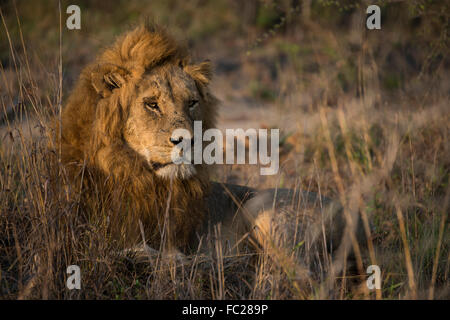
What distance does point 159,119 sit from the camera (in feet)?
11.0

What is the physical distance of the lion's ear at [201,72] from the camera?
12.1 ft

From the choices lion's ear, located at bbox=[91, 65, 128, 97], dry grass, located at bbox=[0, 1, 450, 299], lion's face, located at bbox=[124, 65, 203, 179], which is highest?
lion's ear, located at bbox=[91, 65, 128, 97]

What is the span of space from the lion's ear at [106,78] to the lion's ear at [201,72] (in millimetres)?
487

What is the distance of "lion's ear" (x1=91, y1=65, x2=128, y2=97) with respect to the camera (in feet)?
11.2

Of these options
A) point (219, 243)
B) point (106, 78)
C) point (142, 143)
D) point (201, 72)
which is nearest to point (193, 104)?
point (201, 72)

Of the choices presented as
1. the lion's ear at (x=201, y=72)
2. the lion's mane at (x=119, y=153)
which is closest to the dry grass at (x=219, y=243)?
the lion's mane at (x=119, y=153)

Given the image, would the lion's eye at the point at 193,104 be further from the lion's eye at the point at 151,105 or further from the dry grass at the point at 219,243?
the dry grass at the point at 219,243

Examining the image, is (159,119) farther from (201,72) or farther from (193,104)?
(201,72)

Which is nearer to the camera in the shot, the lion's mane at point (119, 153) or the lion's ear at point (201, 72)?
the lion's mane at point (119, 153)

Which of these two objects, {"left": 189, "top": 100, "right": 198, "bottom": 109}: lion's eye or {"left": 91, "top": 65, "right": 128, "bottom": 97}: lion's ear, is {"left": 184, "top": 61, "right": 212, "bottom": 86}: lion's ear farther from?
{"left": 91, "top": 65, "right": 128, "bottom": 97}: lion's ear

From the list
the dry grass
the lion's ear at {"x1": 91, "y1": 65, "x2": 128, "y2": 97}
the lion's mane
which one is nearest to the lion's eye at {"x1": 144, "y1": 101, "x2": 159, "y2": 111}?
the lion's mane

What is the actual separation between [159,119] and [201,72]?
0.60 metres
